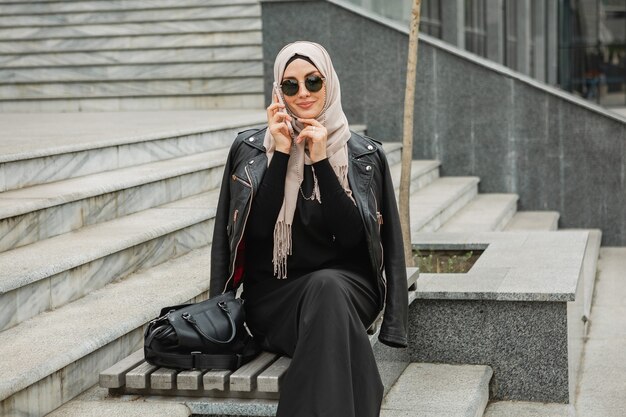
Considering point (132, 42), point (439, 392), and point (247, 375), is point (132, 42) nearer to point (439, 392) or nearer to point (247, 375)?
point (439, 392)

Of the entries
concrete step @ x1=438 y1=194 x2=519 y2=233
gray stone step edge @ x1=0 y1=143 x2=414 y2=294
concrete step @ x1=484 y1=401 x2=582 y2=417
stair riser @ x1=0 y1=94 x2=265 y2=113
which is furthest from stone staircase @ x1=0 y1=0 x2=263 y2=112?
concrete step @ x1=484 y1=401 x2=582 y2=417

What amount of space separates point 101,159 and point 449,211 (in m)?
3.69

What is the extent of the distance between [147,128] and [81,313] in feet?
13.2

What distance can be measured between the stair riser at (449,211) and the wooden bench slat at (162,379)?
4336 mm

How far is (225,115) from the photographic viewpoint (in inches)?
411

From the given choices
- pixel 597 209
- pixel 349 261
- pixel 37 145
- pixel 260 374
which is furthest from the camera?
pixel 597 209

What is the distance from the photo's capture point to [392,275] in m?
4.07

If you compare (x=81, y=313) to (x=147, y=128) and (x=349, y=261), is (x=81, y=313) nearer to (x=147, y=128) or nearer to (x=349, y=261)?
(x=349, y=261)

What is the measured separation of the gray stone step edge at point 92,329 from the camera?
3713mm

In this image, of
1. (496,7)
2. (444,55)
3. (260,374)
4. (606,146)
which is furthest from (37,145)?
(496,7)

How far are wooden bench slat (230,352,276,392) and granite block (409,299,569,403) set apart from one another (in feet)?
6.01

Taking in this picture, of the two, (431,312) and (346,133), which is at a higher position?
(346,133)

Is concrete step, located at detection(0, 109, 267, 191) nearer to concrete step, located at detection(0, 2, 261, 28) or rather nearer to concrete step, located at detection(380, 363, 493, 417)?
concrete step, located at detection(0, 2, 261, 28)

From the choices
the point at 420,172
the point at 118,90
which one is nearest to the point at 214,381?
the point at 420,172
